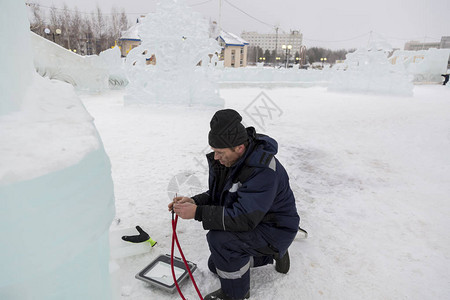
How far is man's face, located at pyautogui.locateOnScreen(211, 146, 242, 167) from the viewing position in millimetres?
1589

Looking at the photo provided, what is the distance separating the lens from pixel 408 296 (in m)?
1.76

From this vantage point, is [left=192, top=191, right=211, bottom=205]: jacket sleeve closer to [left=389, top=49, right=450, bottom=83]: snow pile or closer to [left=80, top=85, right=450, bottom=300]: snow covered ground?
[left=80, top=85, right=450, bottom=300]: snow covered ground

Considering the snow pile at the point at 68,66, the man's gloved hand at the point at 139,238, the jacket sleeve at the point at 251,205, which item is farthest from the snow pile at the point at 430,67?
the man's gloved hand at the point at 139,238

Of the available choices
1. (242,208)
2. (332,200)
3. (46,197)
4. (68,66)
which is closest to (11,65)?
(46,197)

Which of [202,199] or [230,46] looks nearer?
[202,199]

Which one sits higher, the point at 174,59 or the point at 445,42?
the point at 445,42

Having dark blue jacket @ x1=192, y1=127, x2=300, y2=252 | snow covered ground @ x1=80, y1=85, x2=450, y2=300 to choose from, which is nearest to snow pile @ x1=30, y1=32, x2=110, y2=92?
snow covered ground @ x1=80, y1=85, x2=450, y2=300

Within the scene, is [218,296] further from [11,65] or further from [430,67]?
[430,67]

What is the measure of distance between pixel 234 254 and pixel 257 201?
0.37 meters

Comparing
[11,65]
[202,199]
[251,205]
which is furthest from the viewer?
[202,199]

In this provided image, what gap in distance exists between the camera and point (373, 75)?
13.2 meters

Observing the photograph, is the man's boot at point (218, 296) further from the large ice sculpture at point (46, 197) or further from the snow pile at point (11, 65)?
the snow pile at point (11, 65)

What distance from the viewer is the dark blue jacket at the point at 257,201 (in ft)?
4.96

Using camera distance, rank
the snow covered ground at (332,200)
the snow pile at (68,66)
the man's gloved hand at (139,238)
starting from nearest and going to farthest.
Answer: the snow covered ground at (332,200) → the man's gloved hand at (139,238) → the snow pile at (68,66)
